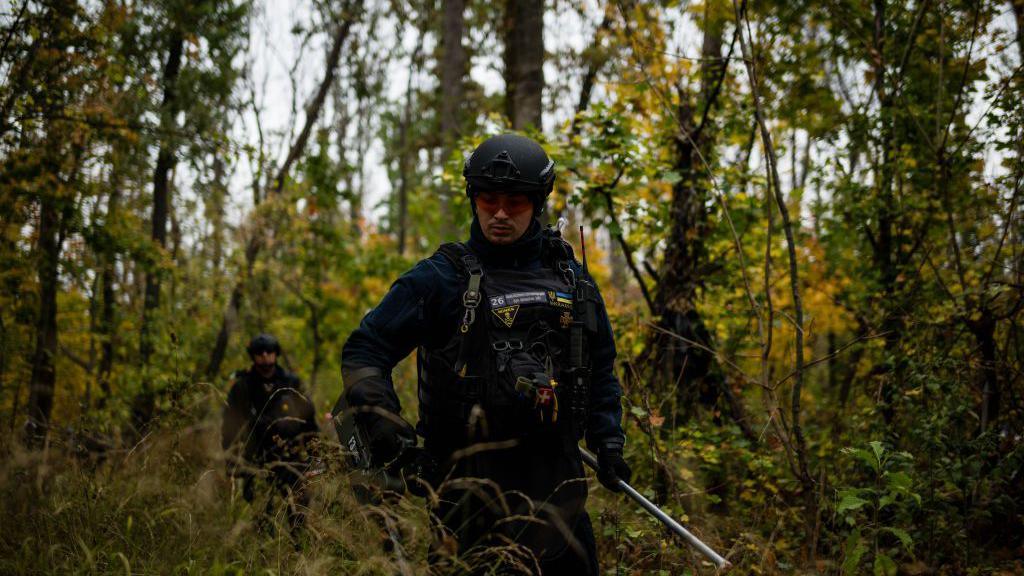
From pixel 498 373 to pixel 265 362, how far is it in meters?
4.25

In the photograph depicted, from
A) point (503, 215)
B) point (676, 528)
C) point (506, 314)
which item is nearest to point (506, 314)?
point (506, 314)

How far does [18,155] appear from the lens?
6.57m

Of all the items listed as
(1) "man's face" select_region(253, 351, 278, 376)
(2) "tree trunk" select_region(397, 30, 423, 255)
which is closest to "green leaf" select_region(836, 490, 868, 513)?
(1) "man's face" select_region(253, 351, 278, 376)

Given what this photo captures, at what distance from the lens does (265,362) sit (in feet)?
20.8

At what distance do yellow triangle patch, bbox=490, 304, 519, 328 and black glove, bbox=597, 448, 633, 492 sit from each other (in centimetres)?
73

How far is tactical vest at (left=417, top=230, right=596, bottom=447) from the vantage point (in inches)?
104

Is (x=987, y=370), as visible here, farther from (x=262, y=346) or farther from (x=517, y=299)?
(x=262, y=346)

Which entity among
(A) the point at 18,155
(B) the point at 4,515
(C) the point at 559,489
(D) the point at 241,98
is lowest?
(B) the point at 4,515

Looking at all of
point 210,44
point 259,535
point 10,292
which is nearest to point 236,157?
point 10,292

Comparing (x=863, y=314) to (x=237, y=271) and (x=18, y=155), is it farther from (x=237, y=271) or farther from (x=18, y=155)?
(x=237, y=271)

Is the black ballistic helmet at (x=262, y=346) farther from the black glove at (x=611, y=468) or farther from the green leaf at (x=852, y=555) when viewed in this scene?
the green leaf at (x=852, y=555)

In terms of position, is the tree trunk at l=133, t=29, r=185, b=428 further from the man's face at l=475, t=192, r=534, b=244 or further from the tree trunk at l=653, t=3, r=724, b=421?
the man's face at l=475, t=192, r=534, b=244

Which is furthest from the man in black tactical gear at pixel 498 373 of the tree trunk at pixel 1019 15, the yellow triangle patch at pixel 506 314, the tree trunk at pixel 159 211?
Result: the tree trunk at pixel 159 211

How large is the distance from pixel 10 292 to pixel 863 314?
8.06 meters
